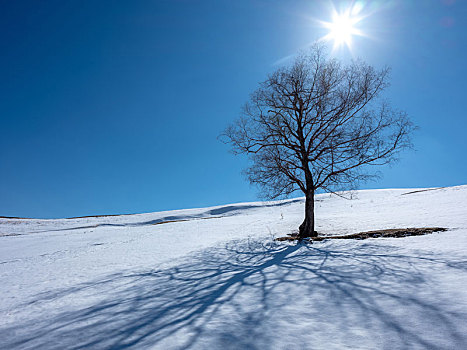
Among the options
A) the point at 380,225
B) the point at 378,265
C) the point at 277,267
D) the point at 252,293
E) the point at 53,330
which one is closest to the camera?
the point at 53,330

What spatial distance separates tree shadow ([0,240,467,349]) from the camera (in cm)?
247

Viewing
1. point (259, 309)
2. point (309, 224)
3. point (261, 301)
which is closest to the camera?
point (259, 309)

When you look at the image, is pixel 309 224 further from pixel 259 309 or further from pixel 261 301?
pixel 259 309

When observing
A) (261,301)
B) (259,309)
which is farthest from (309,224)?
(259,309)

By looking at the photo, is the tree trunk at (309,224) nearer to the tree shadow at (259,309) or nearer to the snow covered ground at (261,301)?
the snow covered ground at (261,301)

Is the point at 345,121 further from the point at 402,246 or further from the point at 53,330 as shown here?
the point at 53,330

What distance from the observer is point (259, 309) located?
3.21 metres

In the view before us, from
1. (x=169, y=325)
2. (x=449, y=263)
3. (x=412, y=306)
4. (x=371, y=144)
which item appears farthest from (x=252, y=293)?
(x=371, y=144)

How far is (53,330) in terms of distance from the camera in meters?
3.18

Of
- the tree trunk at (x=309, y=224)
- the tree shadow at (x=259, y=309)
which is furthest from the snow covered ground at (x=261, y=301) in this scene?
the tree trunk at (x=309, y=224)

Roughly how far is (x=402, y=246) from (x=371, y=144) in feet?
14.5

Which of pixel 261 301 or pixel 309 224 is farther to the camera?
pixel 309 224

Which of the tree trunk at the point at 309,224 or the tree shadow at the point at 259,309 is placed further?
the tree trunk at the point at 309,224

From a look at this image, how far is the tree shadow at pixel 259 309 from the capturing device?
8.11 feet
